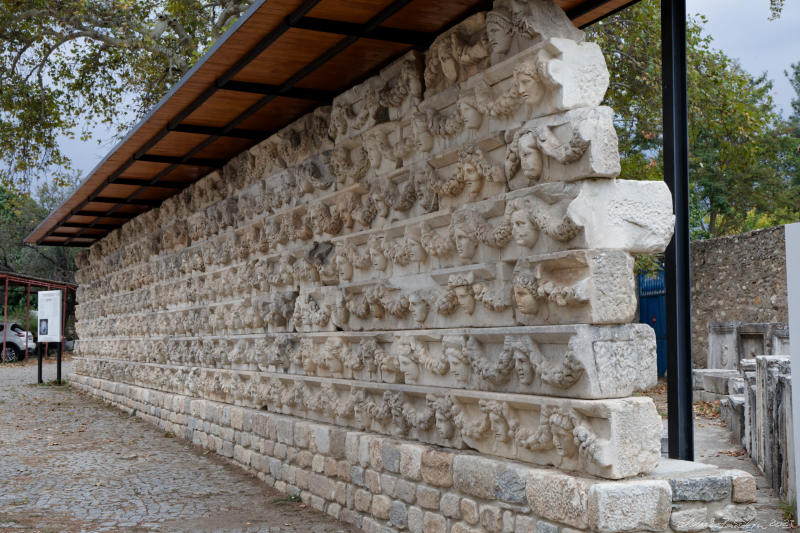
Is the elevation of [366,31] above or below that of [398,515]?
above

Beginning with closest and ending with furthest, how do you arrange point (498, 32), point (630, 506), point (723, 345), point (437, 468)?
point (630, 506) → point (498, 32) → point (437, 468) → point (723, 345)

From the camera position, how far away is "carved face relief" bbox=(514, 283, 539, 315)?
4.26 meters

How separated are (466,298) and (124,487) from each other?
14.6 feet

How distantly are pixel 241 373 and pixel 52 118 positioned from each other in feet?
37.7

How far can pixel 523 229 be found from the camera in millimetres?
4316

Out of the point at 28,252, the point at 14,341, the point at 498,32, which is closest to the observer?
the point at 498,32

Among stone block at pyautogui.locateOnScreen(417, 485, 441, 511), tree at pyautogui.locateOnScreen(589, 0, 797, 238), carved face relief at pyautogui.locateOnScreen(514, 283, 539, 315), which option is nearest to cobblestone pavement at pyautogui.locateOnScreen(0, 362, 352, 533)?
stone block at pyautogui.locateOnScreen(417, 485, 441, 511)

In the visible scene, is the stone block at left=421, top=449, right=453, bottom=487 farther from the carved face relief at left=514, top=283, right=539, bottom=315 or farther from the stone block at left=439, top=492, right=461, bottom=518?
the carved face relief at left=514, top=283, right=539, bottom=315

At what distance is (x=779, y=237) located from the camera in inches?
546

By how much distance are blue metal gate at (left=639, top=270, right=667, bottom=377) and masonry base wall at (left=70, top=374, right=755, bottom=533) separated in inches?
474

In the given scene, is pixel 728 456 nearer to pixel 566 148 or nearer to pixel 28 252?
pixel 566 148

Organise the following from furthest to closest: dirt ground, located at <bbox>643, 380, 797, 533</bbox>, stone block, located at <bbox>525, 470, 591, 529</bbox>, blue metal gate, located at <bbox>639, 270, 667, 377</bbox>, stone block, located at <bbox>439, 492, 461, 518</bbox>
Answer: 1. blue metal gate, located at <bbox>639, 270, 667, 377</bbox>
2. dirt ground, located at <bbox>643, 380, 797, 533</bbox>
3. stone block, located at <bbox>439, 492, 461, 518</bbox>
4. stone block, located at <bbox>525, 470, 591, 529</bbox>

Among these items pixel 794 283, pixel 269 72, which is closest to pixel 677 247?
pixel 794 283

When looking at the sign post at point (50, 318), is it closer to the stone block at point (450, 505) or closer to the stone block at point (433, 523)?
the stone block at point (433, 523)
